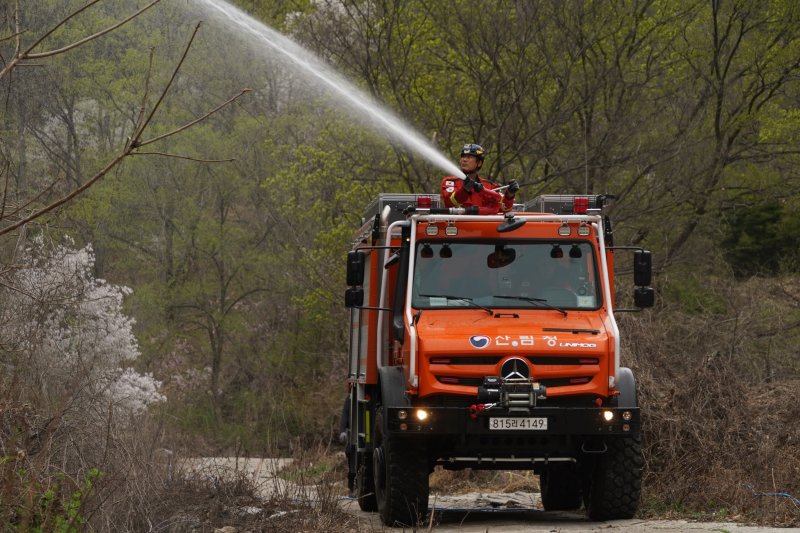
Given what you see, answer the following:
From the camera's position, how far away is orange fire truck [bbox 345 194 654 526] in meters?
10.9

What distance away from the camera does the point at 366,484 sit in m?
13.8

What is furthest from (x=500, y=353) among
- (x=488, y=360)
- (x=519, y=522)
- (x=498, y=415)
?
(x=519, y=522)

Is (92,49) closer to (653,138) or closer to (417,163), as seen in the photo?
(417,163)

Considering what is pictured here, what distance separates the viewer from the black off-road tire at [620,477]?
37.6 ft

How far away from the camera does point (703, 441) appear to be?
13.6 metres

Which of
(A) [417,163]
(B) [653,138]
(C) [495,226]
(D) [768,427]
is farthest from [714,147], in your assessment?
(C) [495,226]

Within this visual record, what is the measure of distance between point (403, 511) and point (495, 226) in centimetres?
279

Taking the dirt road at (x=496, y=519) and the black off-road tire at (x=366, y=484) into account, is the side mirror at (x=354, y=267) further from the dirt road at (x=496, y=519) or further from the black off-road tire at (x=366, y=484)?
the black off-road tire at (x=366, y=484)

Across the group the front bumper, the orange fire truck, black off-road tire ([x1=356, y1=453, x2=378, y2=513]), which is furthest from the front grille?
black off-road tire ([x1=356, y1=453, x2=378, y2=513])

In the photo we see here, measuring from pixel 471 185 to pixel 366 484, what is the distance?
3.80 m

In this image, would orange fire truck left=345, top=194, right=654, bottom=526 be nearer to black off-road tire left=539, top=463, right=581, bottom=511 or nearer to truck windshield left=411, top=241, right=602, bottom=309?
truck windshield left=411, top=241, right=602, bottom=309

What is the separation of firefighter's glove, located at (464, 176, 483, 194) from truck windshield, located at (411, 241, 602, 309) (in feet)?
1.80

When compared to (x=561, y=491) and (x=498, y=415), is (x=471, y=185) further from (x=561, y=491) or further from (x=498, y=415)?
(x=561, y=491)

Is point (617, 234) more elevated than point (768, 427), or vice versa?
point (617, 234)
